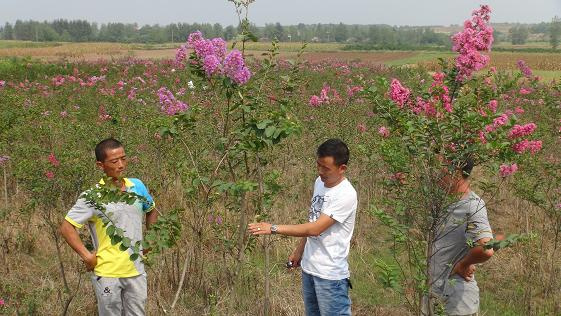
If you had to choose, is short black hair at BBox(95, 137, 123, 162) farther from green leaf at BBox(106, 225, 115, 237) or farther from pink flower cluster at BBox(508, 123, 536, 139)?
pink flower cluster at BBox(508, 123, 536, 139)

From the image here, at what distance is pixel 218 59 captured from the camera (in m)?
2.93

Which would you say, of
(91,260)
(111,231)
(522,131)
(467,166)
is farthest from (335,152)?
(91,260)

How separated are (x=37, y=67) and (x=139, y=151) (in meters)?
16.7

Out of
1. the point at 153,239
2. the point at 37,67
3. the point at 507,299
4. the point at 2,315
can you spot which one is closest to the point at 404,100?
the point at 153,239

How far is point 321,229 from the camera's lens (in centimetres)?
307

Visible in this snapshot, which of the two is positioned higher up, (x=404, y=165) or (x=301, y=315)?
(x=404, y=165)

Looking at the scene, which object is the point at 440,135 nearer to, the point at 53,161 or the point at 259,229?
the point at 259,229

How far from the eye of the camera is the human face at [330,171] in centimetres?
312

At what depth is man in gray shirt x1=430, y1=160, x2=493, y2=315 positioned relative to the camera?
302 centimetres

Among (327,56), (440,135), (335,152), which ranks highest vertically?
(327,56)

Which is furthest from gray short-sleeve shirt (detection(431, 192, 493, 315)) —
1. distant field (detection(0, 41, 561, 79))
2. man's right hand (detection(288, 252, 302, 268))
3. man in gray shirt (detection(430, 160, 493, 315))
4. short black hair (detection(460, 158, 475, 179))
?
distant field (detection(0, 41, 561, 79))

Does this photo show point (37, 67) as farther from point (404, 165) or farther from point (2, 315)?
point (404, 165)

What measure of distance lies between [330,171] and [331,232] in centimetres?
36

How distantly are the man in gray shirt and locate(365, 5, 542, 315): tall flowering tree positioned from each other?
0.18 ft
